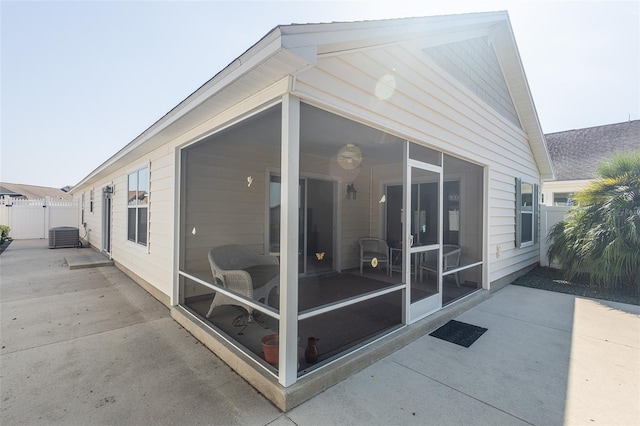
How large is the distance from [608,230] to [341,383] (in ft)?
20.3

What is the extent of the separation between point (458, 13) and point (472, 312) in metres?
4.14

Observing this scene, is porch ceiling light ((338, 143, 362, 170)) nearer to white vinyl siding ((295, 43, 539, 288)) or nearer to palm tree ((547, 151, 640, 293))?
white vinyl siding ((295, 43, 539, 288))

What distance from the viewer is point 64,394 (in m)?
2.21

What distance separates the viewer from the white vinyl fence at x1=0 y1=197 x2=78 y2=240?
541 inches

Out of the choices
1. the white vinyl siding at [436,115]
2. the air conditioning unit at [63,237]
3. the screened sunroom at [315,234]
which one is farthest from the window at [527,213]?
the air conditioning unit at [63,237]

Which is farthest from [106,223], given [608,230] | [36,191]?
[36,191]

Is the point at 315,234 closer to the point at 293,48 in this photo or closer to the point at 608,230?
the point at 293,48

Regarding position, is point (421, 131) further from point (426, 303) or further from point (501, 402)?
point (501, 402)

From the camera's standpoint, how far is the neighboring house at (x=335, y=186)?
2213mm

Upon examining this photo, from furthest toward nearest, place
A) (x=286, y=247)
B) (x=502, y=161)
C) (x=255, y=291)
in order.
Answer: (x=502, y=161), (x=255, y=291), (x=286, y=247)

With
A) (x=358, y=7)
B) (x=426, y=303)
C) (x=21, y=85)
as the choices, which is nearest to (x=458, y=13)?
(x=358, y=7)

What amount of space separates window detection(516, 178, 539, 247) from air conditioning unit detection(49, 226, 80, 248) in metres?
14.4

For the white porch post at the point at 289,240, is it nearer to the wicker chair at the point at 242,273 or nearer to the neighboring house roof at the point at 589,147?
the wicker chair at the point at 242,273

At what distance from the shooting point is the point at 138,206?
545cm
